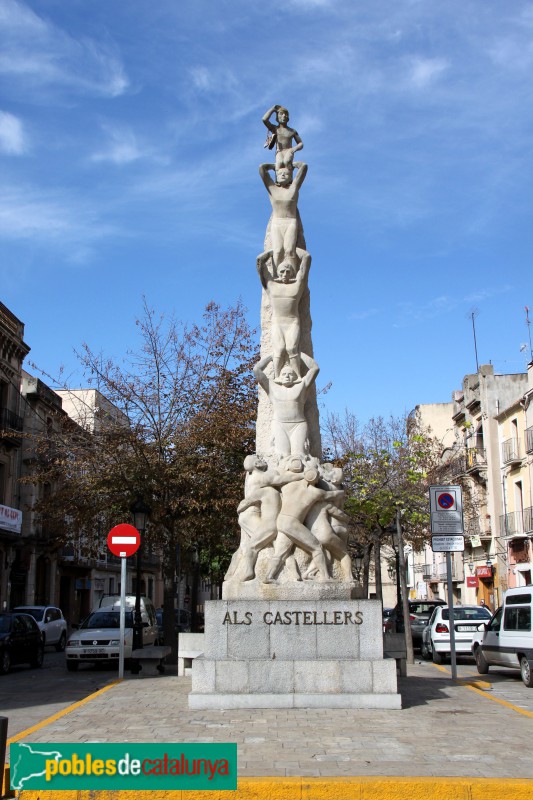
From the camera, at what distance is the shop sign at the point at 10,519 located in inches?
1271

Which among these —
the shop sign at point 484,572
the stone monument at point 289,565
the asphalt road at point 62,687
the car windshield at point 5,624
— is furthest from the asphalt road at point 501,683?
the shop sign at point 484,572

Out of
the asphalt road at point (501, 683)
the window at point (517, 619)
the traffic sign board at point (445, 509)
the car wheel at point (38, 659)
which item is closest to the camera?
the asphalt road at point (501, 683)

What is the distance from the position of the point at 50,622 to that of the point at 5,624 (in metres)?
9.66

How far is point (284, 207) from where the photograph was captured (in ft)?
42.4

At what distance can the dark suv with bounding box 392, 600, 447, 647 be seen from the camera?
25.3 metres

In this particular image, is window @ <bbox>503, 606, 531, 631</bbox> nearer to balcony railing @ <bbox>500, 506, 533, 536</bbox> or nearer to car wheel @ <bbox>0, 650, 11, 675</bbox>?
car wheel @ <bbox>0, 650, 11, 675</bbox>

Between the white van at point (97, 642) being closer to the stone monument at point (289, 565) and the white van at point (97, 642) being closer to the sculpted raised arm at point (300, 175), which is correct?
the stone monument at point (289, 565)

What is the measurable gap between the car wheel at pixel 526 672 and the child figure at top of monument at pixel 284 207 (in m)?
8.04

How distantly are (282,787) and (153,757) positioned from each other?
2001mm

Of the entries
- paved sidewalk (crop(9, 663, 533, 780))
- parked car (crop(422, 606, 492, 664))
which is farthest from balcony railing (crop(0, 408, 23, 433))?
paved sidewalk (crop(9, 663, 533, 780))

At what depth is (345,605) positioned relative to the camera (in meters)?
10.2

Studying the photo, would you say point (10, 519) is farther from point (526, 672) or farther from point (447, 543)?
point (526, 672)

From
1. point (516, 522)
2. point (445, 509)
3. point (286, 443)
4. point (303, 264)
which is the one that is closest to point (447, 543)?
point (445, 509)

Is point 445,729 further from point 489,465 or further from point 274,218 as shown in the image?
point 489,465
